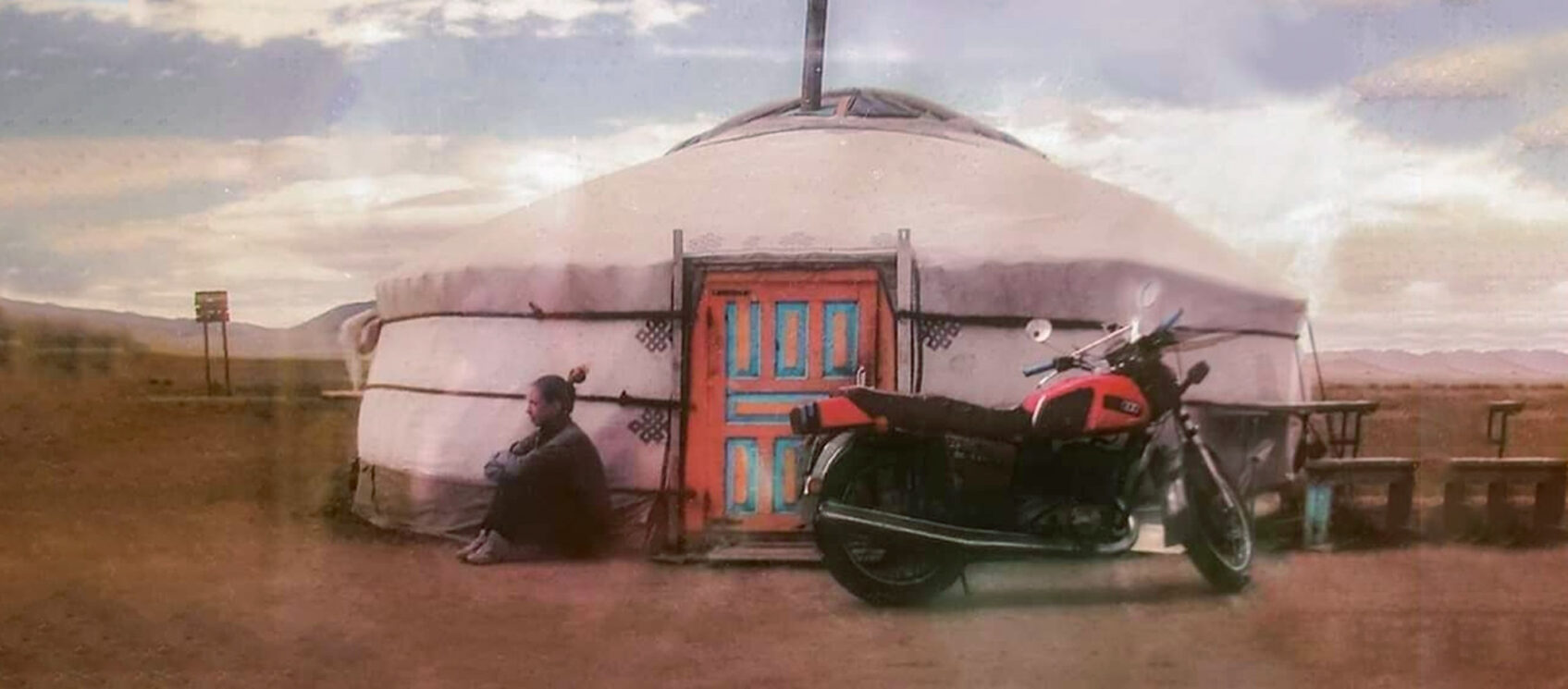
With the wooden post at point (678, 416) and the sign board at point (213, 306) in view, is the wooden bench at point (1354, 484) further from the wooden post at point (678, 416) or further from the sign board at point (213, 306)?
the sign board at point (213, 306)

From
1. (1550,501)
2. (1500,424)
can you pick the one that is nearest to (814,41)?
(1500,424)

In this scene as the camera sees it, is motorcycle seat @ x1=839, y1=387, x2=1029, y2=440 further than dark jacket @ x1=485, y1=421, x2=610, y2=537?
No

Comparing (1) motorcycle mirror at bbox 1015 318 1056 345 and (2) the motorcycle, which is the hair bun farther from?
(1) motorcycle mirror at bbox 1015 318 1056 345

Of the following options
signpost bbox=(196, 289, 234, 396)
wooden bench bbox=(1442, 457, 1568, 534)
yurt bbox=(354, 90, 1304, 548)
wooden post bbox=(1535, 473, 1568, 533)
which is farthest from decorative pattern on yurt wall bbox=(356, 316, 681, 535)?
wooden post bbox=(1535, 473, 1568, 533)

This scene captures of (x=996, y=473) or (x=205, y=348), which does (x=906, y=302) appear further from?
(x=205, y=348)

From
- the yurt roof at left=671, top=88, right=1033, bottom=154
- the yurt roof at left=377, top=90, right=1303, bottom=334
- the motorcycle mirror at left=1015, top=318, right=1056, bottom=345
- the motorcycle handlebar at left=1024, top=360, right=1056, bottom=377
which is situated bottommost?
the motorcycle handlebar at left=1024, top=360, right=1056, bottom=377

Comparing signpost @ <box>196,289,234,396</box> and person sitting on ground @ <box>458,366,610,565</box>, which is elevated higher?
signpost @ <box>196,289,234,396</box>

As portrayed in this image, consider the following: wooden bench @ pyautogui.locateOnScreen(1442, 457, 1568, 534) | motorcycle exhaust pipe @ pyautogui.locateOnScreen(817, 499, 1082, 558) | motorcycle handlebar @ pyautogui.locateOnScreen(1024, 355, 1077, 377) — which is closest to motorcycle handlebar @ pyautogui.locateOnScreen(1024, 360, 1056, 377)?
motorcycle handlebar @ pyautogui.locateOnScreen(1024, 355, 1077, 377)

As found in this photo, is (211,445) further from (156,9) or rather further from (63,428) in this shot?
(156,9)
